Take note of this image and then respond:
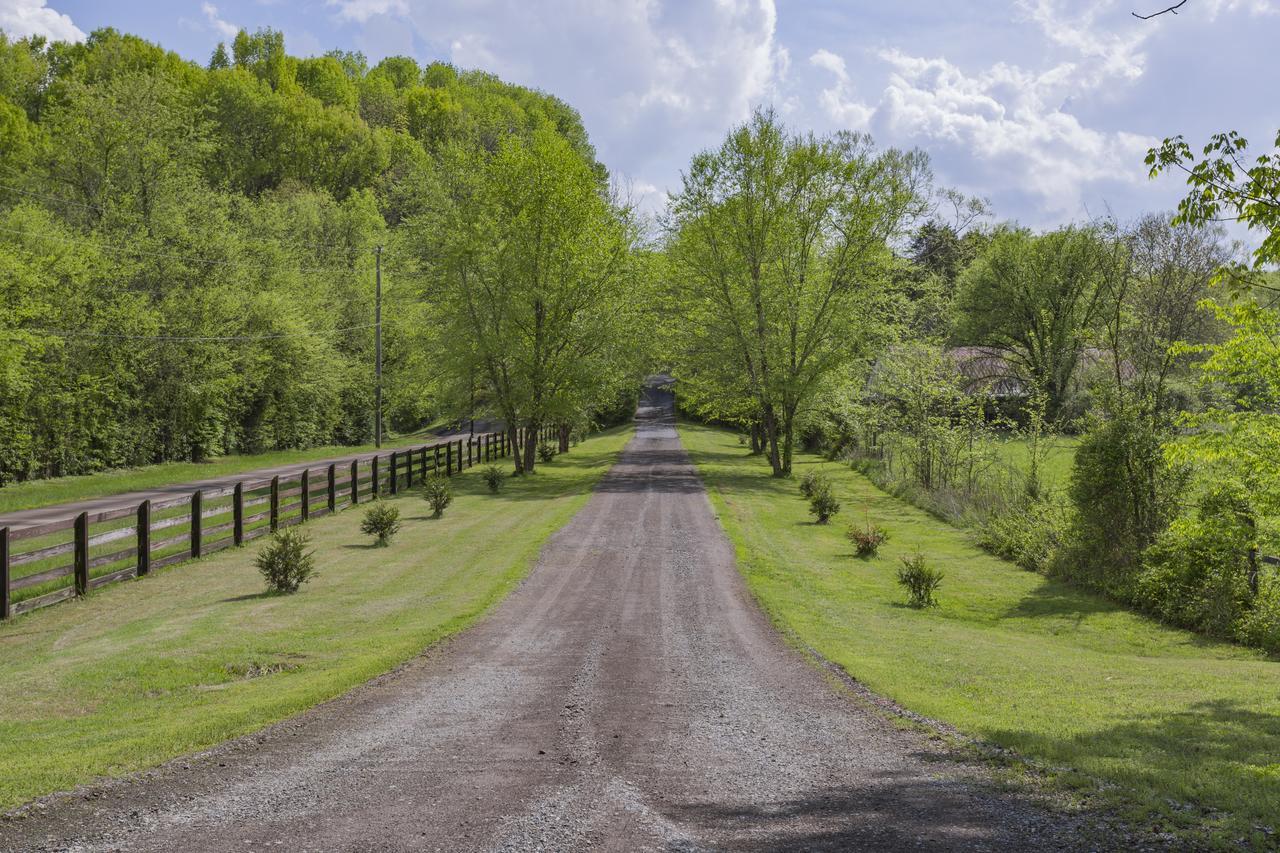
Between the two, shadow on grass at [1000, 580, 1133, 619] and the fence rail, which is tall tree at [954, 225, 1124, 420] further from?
the fence rail

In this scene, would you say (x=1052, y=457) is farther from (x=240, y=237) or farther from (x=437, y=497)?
(x=240, y=237)

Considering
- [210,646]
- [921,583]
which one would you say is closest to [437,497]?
[921,583]

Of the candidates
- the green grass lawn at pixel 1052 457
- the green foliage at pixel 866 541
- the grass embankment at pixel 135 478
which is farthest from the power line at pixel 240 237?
the green grass lawn at pixel 1052 457

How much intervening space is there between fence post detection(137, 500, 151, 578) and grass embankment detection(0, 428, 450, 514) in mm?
11886

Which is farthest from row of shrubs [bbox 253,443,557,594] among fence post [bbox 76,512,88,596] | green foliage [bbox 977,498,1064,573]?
green foliage [bbox 977,498,1064,573]

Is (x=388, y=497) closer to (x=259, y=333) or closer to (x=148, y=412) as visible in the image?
(x=148, y=412)

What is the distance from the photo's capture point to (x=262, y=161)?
88250mm

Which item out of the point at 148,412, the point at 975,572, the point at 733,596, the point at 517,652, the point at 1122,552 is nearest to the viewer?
the point at 517,652

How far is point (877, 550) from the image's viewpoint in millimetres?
21625

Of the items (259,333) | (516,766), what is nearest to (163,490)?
(259,333)

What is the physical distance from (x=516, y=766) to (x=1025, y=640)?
10068 mm

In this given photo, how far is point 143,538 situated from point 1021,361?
54.3 meters

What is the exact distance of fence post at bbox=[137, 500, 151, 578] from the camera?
51.1ft

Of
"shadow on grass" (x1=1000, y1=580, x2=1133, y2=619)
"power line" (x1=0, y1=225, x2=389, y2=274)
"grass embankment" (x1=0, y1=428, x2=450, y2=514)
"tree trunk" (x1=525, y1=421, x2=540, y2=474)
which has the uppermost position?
"power line" (x1=0, y1=225, x2=389, y2=274)
